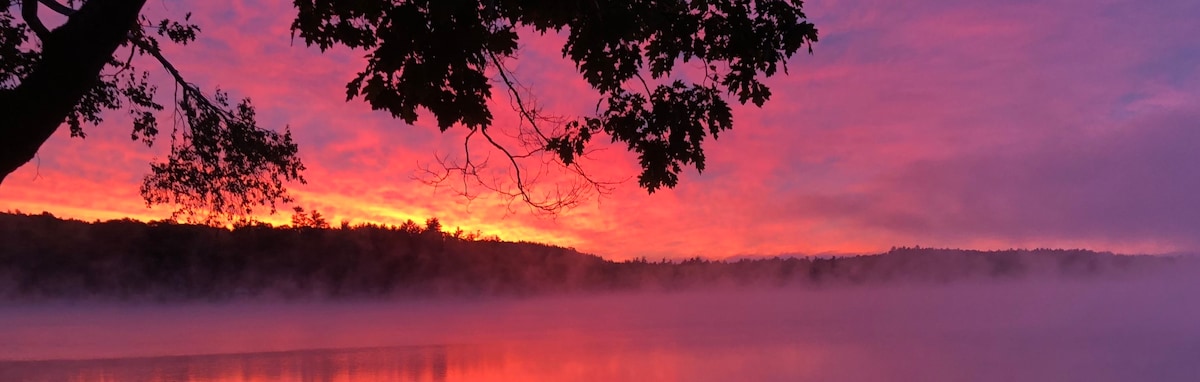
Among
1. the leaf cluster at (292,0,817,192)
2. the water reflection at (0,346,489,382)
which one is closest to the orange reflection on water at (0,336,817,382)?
the water reflection at (0,346,489,382)

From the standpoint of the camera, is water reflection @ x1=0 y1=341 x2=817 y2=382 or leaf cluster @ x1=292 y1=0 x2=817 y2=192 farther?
water reflection @ x1=0 y1=341 x2=817 y2=382

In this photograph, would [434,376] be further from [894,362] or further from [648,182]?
[894,362]

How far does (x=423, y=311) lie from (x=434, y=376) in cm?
2890

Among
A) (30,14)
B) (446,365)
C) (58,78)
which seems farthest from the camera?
(446,365)

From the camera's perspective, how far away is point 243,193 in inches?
445

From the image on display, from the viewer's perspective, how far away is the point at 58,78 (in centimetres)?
613

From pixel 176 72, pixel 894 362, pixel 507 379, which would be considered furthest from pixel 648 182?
pixel 894 362

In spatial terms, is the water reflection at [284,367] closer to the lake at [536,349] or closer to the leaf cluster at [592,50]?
the lake at [536,349]

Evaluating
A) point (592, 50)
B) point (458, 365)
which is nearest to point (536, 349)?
point (458, 365)

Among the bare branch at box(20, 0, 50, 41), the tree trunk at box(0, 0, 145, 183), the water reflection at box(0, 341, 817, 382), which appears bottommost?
the water reflection at box(0, 341, 817, 382)

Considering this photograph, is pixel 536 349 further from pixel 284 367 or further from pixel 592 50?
pixel 592 50

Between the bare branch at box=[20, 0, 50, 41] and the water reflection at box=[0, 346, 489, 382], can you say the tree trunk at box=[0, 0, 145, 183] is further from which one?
the water reflection at box=[0, 346, 489, 382]

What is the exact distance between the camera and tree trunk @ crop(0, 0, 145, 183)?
19.8 feet

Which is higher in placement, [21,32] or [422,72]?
[21,32]
